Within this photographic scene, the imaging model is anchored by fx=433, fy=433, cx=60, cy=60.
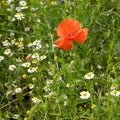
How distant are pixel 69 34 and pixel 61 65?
1.01 ft

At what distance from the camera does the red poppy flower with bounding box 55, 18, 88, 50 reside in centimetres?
215

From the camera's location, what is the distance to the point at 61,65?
2.45m

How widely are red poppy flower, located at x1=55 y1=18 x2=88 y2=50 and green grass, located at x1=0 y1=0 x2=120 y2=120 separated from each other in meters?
0.13

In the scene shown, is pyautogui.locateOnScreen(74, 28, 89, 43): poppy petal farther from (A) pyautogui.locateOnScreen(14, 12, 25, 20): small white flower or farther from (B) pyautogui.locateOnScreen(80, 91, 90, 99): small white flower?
(A) pyautogui.locateOnScreen(14, 12, 25, 20): small white flower

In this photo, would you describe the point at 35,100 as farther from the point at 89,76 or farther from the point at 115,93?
the point at 115,93

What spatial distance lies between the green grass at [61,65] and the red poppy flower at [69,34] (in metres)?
0.13

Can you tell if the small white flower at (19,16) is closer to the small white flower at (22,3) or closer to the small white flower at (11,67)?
the small white flower at (22,3)

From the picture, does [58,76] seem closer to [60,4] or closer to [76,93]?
[76,93]

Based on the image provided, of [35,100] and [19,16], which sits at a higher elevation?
[19,16]

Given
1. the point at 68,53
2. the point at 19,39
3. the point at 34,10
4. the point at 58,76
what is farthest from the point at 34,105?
the point at 34,10

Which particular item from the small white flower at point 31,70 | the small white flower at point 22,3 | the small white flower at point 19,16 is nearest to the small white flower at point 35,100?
the small white flower at point 31,70

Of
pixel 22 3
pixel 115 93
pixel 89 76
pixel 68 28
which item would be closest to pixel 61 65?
pixel 89 76

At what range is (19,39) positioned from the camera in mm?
2885

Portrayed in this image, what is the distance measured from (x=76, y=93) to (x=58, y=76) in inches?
5.5
